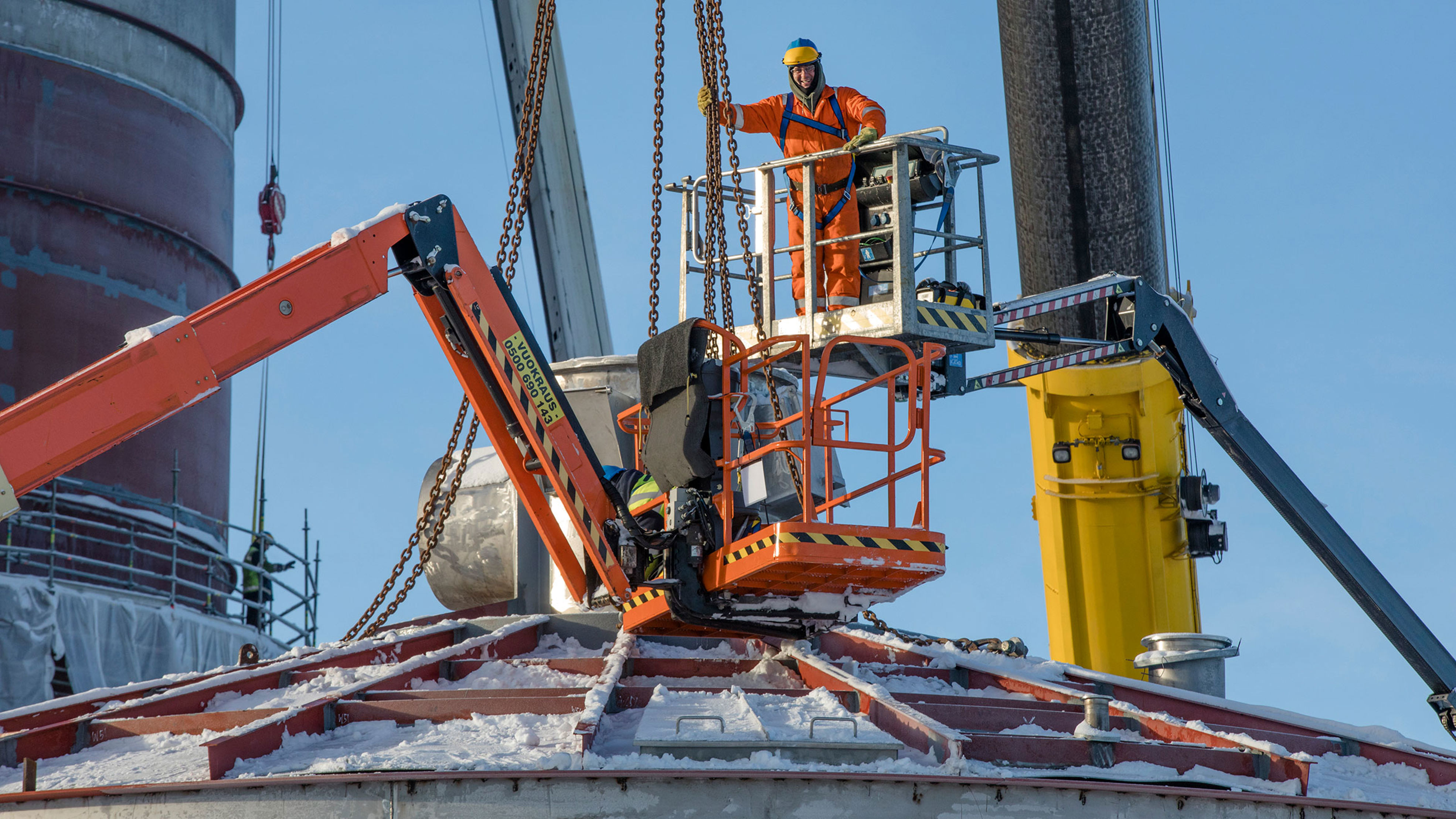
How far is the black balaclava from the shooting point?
12555 millimetres

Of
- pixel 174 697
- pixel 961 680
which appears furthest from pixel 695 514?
pixel 174 697

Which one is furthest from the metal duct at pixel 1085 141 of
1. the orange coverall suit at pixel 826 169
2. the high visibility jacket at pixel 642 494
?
the high visibility jacket at pixel 642 494

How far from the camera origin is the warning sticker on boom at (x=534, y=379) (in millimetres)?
10688

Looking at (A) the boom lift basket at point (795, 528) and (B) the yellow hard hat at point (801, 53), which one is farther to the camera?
(B) the yellow hard hat at point (801, 53)

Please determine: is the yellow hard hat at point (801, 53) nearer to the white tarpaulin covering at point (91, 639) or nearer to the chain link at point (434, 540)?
the chain link at point (434, 540)

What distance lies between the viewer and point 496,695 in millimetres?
9109

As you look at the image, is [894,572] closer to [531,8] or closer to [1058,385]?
[1058,385]

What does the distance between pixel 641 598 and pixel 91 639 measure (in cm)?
1207

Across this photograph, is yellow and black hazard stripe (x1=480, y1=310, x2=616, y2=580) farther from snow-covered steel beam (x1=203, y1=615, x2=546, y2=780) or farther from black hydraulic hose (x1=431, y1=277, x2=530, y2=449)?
snow-covered steel beam (x1=203, y1=615, x2=546, y2=780)

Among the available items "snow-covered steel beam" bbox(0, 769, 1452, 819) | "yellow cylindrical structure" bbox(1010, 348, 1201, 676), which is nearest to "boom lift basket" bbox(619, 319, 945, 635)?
"snow-covered steel beam" bbox(0, 769, 1452, 819)

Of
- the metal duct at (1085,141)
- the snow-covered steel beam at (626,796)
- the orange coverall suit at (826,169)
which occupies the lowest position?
the snow-covered steel beam at (626,796)

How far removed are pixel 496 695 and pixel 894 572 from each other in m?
2.36

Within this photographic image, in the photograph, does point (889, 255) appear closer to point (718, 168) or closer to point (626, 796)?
point (718, 168)

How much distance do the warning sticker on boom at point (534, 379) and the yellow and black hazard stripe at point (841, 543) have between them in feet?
6.72
